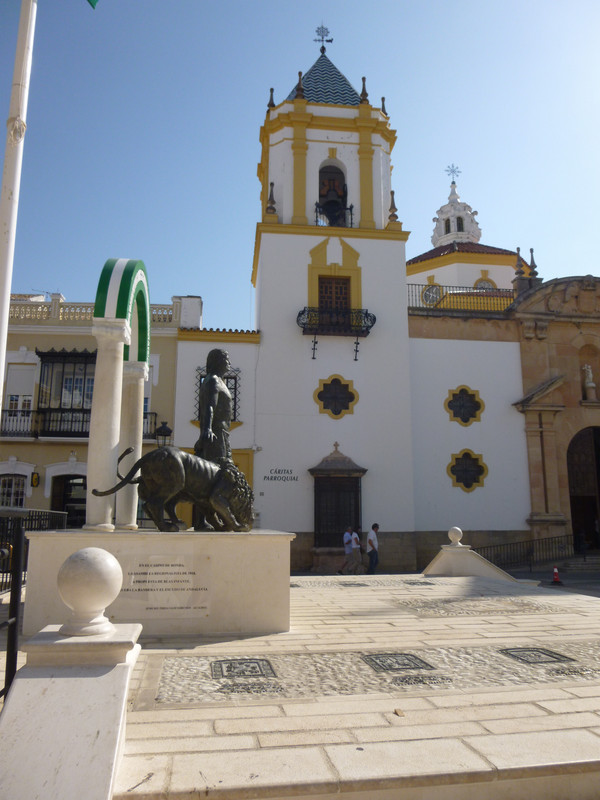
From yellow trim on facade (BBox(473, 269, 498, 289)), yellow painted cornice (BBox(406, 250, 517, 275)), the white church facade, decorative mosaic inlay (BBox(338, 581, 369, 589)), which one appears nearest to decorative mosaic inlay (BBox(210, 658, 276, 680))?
decorative mosaic inlay (BBox(338, 581, 369, 589))

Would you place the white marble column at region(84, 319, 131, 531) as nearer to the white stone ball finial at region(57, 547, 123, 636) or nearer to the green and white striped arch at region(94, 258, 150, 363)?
the green and white striped arch at region(94, 258, 150, 363)

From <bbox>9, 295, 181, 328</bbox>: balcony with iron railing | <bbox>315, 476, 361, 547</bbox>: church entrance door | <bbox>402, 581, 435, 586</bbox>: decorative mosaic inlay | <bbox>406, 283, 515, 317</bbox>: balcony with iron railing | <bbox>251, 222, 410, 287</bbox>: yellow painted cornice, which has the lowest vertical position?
<bbox>402, 581, 435, 586</bbox>: decorative mosaic inlay

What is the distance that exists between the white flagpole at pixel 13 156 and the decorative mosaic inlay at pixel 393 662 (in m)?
5.49

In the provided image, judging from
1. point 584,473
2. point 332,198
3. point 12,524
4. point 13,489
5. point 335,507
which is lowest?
point 12,524

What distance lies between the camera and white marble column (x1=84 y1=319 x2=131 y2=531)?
271 inches

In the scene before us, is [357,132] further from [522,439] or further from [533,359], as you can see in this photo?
[522,439]

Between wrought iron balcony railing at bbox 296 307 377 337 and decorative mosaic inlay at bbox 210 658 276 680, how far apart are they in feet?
50.7

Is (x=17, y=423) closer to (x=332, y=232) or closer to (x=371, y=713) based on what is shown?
(x=332, y=232)

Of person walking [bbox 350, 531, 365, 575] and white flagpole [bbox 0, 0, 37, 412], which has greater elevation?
white flagpole [bbox 0, 0, 37, 412]

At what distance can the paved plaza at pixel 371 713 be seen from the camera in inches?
119

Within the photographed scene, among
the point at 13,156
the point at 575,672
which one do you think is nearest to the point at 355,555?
the point at 575,672

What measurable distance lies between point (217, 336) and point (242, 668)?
15759 millimetres

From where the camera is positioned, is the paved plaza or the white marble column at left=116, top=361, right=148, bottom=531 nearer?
the paved plaza

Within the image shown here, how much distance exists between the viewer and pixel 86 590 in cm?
346
